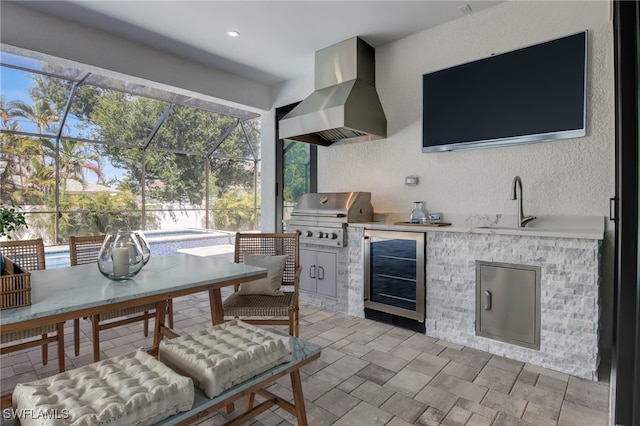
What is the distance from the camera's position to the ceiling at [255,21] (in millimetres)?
2801

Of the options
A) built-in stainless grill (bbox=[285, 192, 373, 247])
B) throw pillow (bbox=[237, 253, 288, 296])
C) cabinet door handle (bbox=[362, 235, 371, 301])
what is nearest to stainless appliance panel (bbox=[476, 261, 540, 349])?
cabinet door handle (bbox=[362, 235, 371, 301])

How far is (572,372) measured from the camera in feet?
7.03

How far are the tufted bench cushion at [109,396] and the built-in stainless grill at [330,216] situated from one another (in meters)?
2.37

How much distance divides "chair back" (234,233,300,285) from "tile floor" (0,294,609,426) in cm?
63

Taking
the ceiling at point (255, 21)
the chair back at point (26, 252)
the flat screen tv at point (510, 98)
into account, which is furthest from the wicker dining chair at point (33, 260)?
the flat screen tv at point (510, 98)

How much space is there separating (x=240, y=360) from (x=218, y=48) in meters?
3.45

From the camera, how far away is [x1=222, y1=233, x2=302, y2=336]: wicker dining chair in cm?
224

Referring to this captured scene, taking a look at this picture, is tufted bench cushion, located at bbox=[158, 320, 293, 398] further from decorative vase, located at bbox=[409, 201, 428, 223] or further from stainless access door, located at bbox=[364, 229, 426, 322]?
decorative vase, located at bbox=[409, 201, 428, 223]

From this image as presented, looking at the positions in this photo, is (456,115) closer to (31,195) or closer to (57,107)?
(57,107)

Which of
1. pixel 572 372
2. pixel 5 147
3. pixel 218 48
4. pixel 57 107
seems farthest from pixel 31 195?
pixel 572 372

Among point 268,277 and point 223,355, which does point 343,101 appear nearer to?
point 268,277

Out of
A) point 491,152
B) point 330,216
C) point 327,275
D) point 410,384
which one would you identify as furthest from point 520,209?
point 327,275

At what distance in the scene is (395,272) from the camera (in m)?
3.02

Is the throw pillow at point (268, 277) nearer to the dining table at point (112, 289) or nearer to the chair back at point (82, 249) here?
the dining table at point (112, 289)
